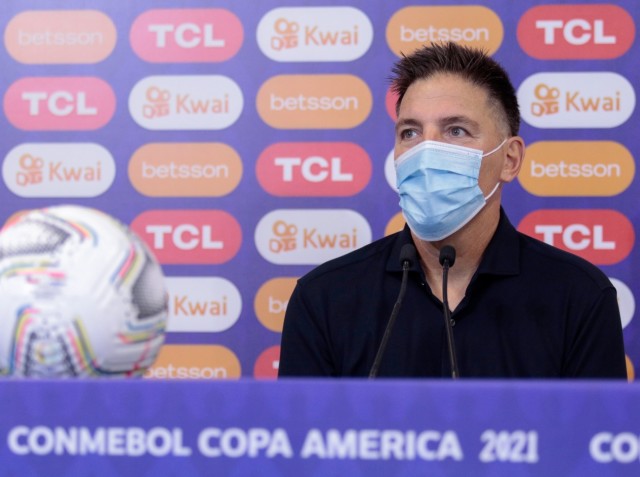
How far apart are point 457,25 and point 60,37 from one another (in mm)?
926

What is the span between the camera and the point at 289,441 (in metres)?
0.54

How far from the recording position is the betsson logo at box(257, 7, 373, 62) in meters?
1.76

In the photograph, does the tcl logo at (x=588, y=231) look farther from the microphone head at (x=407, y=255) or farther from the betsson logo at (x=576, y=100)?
the microphone head at (x=407, y=255)

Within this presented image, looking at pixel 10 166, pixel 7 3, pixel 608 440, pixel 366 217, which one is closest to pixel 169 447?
pixel 608 440

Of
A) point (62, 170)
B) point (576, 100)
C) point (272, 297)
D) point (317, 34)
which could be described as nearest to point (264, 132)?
point (317, 34)

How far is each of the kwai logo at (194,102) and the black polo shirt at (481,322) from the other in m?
0.56

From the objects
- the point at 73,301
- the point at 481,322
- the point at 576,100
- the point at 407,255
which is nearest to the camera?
the point at 73,301

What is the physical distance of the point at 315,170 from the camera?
5.81 ft

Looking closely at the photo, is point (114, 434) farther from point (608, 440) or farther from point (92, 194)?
point (92, 194)

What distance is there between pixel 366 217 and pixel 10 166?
2.78 feet

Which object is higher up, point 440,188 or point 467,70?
point 467,70

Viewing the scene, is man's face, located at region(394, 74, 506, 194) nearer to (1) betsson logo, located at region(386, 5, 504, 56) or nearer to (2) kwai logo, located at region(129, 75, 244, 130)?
(1) betsson logo, located at region(386, 5, 504, 56)

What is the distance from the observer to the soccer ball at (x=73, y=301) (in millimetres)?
612

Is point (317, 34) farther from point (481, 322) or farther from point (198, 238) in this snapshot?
point (481, 322)
